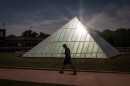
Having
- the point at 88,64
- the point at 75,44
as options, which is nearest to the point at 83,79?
the point at 88,64

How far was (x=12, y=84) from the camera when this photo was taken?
388 inches

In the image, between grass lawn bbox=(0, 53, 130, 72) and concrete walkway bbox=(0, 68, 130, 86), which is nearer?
concrete walkway bbox=(0, 68, 130, 86)

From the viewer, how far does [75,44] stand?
96.3ft

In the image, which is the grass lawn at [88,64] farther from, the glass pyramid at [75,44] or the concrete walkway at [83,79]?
the glass pyramid at [75,44]

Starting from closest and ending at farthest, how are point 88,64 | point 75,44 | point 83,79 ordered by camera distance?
1. point 83,79
2. point 88,64
3. point 75,44

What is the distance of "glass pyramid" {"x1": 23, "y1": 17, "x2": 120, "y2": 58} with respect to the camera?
2744cm

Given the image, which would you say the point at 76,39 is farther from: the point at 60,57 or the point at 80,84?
the point at 80,84

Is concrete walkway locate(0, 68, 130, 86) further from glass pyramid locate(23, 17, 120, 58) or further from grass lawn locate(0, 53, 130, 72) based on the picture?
glass pyramid locate(23, 17, 120, 58)

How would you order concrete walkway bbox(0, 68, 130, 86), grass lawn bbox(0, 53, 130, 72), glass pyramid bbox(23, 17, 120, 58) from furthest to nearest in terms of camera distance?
glass pyramid bbox(23, 17, 120, 58) < grass lawn bbox(0, 53, 130, 72) < concrete walkway bbox(0, 68, 130, 86)

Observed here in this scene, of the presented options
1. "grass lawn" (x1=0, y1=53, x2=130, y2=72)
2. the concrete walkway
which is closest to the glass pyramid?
"grass lawn" (x1=0, y1=53, x2=130, y2=72)

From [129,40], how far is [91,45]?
38953 millimetres

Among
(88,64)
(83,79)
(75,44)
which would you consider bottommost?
(83,79)

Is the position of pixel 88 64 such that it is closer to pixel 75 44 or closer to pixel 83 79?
pixel 83 79

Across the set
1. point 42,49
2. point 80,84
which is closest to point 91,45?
point 42,49
